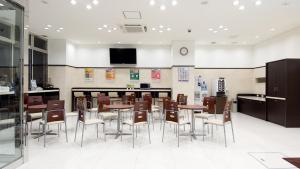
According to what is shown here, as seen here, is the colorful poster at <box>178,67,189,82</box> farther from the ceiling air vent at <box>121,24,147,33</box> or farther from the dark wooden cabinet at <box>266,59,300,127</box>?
the dark wooden cabinet at <box>266,59,300,127</box>

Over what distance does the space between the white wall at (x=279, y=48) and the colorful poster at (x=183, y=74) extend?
3612mm

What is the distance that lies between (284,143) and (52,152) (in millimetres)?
5289

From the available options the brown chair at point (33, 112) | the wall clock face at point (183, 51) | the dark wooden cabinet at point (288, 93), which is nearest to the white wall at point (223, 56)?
the wall clock face at point (183, 51)

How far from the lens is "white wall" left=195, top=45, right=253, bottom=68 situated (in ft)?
36.0

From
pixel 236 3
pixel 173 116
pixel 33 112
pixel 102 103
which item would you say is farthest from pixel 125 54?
pixel 173 116

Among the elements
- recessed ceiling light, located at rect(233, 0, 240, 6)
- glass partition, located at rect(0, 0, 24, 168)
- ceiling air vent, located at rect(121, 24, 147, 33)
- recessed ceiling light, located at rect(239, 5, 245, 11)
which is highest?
recessed ceiling light, located at rect(233, 0, 240, 6)

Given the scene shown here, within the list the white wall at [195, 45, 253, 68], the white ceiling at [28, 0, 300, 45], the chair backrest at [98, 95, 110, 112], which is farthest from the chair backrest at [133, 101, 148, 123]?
the white wall at [195, 45, 253, 68]

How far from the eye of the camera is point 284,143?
5.05 meters

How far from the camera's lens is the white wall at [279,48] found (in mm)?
7694

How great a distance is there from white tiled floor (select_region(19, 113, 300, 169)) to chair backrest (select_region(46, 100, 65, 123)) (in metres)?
0.58

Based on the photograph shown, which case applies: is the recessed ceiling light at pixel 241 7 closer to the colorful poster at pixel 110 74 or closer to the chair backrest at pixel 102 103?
the chair backrest at pixel 102 103

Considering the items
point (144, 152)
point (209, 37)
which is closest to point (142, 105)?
point (144, 152)

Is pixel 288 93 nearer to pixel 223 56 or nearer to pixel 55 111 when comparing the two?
pixel 223 56

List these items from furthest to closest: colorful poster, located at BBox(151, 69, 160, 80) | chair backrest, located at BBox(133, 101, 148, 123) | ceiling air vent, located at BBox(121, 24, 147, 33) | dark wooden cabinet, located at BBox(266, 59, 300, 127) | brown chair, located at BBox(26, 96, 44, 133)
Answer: colorful poster, located at BBox(151, 69, 160, 80) → ceiling air vent, located at BBox(121, 24, 147, 33) → dark wooden cabinet, located at BBox(266, 59, 300, 127) → brown chair, located at BBox(26, 96, 44, 133) → chair backrest, located at BBox(133, 101, 148, 123)
